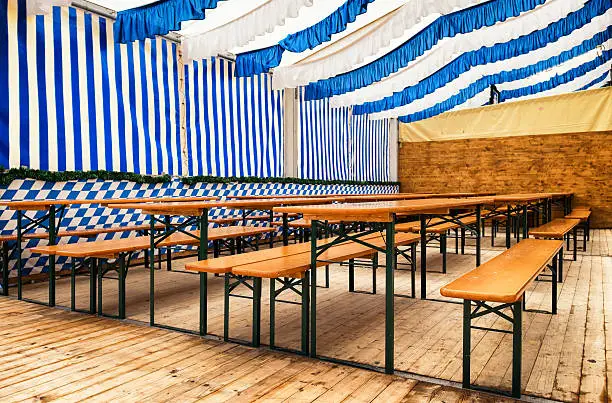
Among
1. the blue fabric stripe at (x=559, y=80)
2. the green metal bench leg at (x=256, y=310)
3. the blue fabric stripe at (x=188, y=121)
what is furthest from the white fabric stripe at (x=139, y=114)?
the blue fabric stripe at (x=559, y=80)

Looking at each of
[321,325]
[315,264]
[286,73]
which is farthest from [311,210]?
[286,73]

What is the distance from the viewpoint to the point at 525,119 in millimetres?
11078

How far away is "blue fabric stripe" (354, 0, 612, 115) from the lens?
238 inches

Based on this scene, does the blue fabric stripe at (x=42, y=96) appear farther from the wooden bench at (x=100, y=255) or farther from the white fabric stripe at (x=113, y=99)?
the wooden bench at (x=100, y=255)

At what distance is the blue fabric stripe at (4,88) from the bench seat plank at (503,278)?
4.40 meters

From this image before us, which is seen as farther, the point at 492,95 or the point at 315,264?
the point at 492,95

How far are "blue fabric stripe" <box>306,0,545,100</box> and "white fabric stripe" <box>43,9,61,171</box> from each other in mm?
4413

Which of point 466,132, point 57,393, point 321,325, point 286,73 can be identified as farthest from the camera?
point 466,132

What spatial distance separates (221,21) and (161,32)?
826mm

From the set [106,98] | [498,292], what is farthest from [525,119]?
[498,292]

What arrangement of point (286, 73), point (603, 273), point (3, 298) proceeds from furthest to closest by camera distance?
point (286, 73), point (603, 273), point (3, 298)

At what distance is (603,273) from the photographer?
5160 millimetres

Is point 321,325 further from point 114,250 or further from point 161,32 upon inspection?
point 161,32

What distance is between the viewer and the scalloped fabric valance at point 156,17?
4991mm
